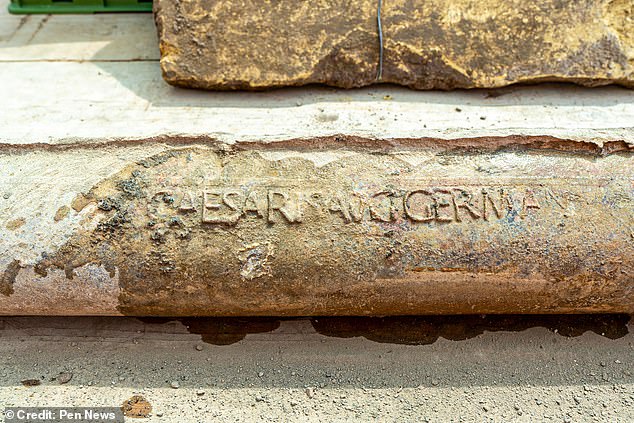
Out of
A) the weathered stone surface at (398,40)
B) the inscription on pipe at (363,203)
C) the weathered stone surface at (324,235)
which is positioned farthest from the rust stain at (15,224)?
the weathered stone surface at (398,40)

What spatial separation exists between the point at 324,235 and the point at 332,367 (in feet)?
1.75

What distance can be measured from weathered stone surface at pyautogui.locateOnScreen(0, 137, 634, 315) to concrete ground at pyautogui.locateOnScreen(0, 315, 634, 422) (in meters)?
0.21

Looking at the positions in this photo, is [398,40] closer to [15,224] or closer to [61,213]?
[61,213]

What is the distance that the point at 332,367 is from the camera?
211 cm

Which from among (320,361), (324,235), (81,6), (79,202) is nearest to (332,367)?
(320,361)

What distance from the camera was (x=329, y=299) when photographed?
6.53 ft

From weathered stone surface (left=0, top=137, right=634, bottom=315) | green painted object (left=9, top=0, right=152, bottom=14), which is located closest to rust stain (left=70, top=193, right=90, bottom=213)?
weathered stone surface (left=0, top=137, right=634, bottom=315)

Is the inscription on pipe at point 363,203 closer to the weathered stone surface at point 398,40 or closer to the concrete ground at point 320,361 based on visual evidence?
the concrete ground at point 320,361

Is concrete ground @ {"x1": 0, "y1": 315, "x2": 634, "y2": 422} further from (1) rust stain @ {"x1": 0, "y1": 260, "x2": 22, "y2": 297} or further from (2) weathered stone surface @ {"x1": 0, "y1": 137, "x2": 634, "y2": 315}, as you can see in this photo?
(1) rust stain @ {"x1": 0, "y1": 260, "x2": 22, "y2": 297}

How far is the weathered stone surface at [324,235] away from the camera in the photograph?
1.90 meters

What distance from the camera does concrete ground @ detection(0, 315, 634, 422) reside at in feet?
6.56

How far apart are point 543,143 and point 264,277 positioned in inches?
43.2

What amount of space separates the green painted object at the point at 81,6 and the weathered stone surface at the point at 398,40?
3.04 feet

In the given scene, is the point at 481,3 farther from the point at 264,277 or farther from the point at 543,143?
the point at 264,277
